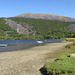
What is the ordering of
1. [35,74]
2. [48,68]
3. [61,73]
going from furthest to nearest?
[35,74] < [48,68] < [61,73]

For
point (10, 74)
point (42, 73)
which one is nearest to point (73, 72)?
point (42, 73)

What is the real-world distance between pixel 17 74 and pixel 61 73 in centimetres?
405

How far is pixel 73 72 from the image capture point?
25.7 feet

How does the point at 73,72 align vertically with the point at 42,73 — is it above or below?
above

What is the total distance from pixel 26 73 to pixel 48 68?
7.93 feet

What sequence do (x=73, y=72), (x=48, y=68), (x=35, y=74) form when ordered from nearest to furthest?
(x=73, y=72) < (x=48, y=68) < (x=35, y=74)

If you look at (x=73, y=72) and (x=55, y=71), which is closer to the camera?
(x=73, y=72)

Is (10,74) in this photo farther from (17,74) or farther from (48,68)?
(48,68)

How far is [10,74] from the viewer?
33.9 ft

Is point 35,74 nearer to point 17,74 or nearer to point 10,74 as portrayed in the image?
point 17,74

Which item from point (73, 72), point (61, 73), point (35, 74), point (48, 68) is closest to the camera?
point (73, 72)

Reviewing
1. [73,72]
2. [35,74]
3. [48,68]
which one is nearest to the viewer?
[73,72]

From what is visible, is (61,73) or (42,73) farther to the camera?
(42,73)

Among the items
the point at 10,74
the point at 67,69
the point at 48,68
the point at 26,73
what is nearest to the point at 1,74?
the point at 10,74
